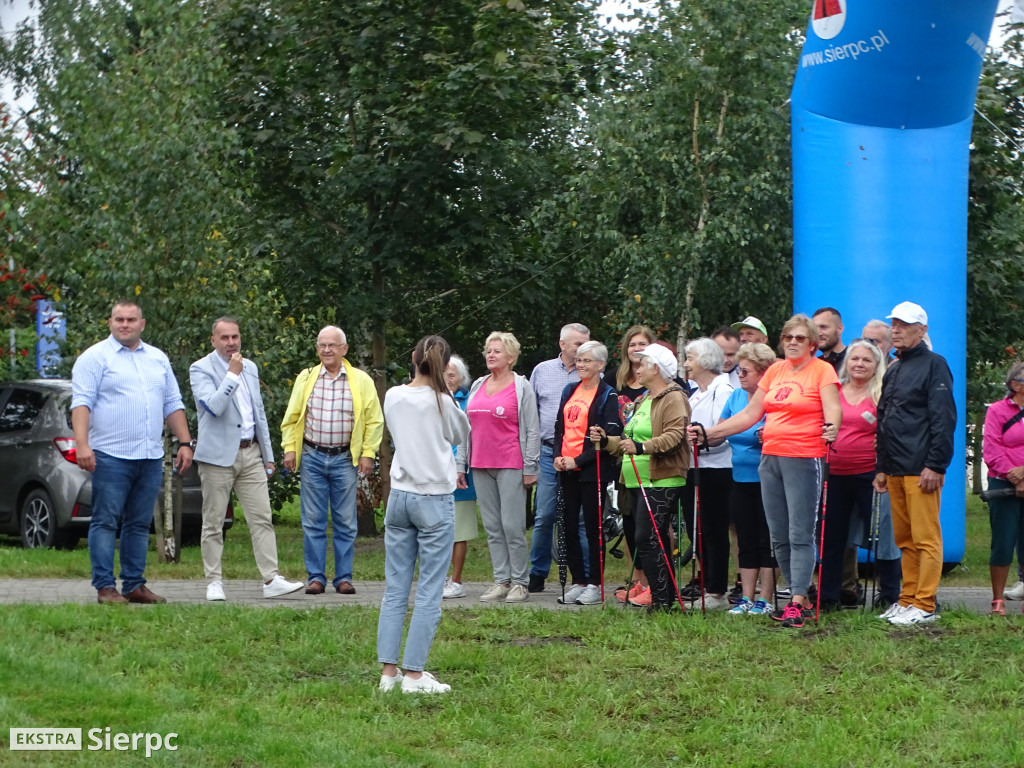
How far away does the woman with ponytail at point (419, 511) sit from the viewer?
22.9 feet

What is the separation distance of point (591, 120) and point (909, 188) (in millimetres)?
4649

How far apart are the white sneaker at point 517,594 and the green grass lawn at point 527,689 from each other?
1.12 m

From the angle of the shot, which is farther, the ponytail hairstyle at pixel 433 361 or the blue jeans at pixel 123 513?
the blue jeans at pixel 123 513

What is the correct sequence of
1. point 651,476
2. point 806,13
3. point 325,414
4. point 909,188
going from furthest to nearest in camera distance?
point 806,13, point 909,188, point 325,414, point 651,476

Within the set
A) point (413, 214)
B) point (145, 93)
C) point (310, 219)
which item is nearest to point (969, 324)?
point (413, 214)

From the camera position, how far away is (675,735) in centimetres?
637

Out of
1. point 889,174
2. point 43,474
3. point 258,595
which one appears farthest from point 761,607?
point 43,474

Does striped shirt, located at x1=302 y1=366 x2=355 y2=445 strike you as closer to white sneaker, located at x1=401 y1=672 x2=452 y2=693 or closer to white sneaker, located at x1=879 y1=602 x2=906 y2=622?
white sneaker, located at x1=401 y1=672 x2=452 y2=693

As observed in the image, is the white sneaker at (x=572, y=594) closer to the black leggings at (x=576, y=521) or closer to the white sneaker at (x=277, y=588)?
the black leggings at (x=576, y=521)

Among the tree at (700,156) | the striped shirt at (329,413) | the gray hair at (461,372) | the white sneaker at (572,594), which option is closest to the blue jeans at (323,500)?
the striped shirt at (329,413)

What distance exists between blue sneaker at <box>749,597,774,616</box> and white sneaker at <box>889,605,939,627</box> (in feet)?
2.83

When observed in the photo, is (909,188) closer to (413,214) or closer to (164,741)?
(413,214)

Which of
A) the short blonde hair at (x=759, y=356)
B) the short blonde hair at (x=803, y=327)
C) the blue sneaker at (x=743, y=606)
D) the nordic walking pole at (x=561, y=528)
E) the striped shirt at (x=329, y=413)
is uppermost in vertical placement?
the short blonde hair at (x=803, y=327)

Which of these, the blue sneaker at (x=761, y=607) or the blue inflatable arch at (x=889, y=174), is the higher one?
the blue inflatable arch at (x=889, y=174)
